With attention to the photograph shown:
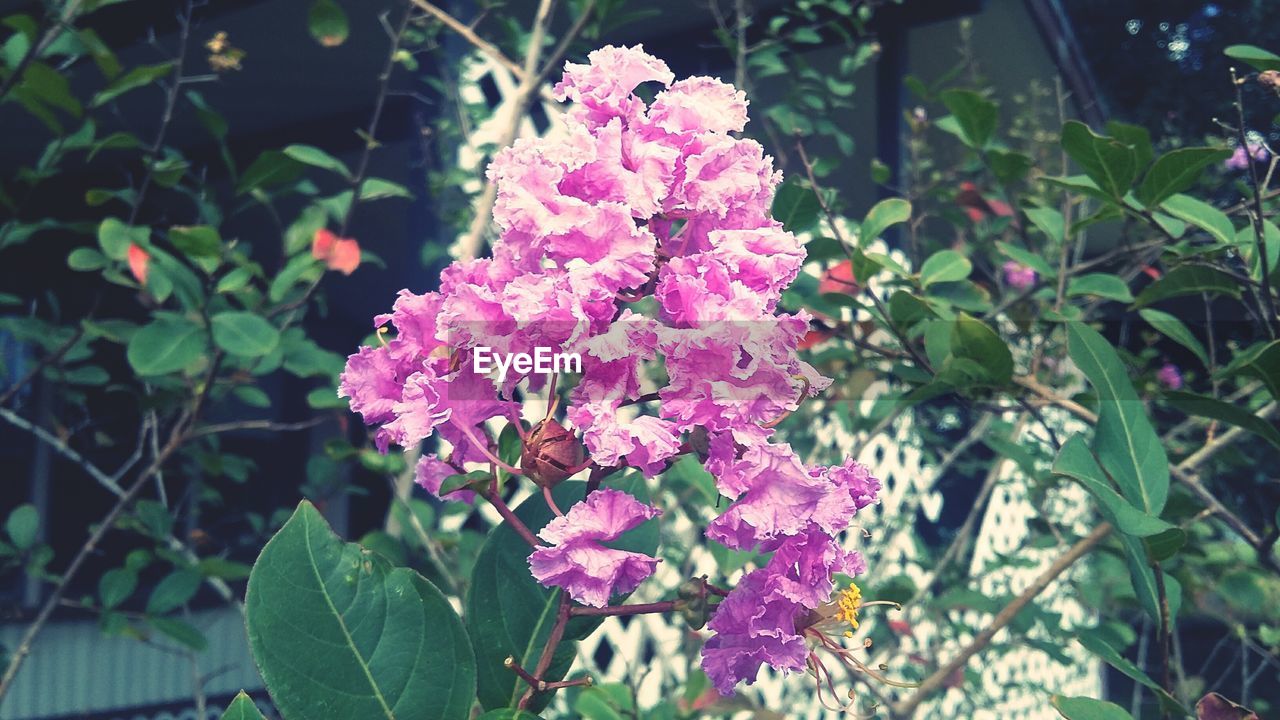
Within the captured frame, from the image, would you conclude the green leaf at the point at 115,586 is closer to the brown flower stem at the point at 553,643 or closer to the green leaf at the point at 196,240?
the green leaf at the point at 196,240

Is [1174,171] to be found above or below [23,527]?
above

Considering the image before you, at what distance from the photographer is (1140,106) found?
30.3ft

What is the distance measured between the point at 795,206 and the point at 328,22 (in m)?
1.05

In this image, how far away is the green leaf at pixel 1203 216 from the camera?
117cm

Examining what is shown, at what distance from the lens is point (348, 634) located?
637 millimetres

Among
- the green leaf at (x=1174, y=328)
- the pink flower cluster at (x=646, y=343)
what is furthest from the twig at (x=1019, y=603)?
the pink flower cluster at (x=646, y=343)

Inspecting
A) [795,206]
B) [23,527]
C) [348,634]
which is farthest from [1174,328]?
[23,527]

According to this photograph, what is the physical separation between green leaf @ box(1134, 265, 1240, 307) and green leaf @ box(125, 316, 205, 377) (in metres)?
1.42

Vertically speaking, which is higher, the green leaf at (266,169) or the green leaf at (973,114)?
the green leaf at (973,114)

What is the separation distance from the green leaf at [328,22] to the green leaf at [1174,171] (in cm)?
139

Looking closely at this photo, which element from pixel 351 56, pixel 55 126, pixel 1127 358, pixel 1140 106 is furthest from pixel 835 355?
pixel 1140 106

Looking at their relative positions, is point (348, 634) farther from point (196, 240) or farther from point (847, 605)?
point (196, 240)

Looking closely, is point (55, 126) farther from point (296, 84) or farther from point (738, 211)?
point (296, 84)

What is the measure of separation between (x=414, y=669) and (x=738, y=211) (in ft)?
1.24
